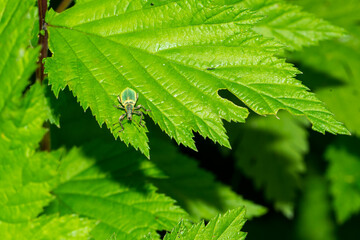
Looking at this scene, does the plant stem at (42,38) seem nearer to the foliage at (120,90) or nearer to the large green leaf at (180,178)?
the foliage at (120,90)

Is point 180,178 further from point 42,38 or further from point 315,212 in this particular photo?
point 315,212

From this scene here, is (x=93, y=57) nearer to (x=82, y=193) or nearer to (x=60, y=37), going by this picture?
(x=60, y=37)

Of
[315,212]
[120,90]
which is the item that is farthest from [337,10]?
[120,90]

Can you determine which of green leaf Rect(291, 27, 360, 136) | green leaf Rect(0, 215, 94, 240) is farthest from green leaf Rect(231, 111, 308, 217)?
Result: green leaf Rect(0, 215, 94, 240)

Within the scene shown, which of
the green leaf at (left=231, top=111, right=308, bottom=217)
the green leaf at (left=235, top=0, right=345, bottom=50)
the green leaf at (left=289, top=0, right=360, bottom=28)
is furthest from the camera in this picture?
the green leaf at (left=289, top=0, right=360, bottom=28)

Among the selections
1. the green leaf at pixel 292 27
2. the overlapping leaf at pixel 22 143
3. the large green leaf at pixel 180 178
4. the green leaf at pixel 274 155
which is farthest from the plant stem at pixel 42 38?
the green leaf at pixel 274 155

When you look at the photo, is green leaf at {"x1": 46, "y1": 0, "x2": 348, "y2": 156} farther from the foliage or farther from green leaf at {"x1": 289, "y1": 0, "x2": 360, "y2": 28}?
green leaf at {"x1": 289, "y1": 0, "x2": 360, "y2": 28}
